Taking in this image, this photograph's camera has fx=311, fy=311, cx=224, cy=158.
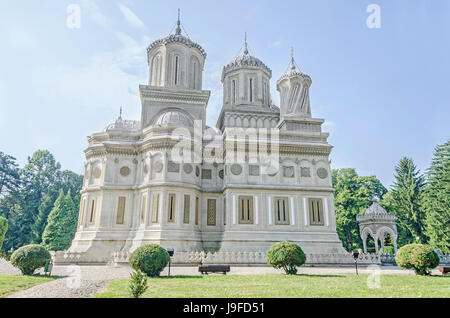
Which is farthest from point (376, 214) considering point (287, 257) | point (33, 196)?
point (33, 196)

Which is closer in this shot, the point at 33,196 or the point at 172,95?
the point at 172,95

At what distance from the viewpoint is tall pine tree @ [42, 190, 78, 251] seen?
34.3 m

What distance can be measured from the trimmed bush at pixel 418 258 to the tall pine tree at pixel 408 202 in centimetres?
1923

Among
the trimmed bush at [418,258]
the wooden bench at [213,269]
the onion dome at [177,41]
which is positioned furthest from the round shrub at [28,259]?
the onion dome at [177,41]

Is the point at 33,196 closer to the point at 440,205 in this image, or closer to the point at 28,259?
the point at 28,259

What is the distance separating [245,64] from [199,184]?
1344 cm

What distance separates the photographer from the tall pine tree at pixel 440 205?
26.1 m

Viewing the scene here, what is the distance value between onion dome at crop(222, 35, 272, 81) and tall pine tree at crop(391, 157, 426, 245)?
62.6 feet

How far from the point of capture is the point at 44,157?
45625 millimetres

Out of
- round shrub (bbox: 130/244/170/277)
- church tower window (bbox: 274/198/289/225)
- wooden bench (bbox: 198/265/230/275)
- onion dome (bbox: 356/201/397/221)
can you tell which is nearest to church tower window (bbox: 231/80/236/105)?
church tower window (bbox: 274/198/289/225)

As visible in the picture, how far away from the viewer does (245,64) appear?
30344mm

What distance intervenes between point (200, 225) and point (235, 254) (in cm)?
475

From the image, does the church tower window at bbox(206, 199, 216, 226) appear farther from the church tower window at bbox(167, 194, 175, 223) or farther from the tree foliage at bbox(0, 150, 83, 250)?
the tree foliage at bbox(0, 150, 83, 250)

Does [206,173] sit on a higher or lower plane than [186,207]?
higher
